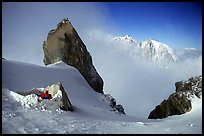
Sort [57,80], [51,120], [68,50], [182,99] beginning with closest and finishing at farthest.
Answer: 1. [51,120]
2. [182,99]
3. [57,80]
4. [68,50]

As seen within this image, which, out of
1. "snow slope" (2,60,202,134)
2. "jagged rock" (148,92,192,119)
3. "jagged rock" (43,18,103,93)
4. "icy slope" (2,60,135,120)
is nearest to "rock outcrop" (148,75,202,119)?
"jagged rock" (148,92,192,119)

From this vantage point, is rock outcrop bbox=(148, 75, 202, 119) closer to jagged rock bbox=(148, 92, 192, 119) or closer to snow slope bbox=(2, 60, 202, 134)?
jagged rock bbox=(148, 92, 192, 119)

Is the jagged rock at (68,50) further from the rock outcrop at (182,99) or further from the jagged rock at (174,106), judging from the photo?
the rock outcrop at (182,99)

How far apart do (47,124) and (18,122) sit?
1.22 metres

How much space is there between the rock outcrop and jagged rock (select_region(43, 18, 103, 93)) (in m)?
12.2

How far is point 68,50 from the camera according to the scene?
3416 centimetres

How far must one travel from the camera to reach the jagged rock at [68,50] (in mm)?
33925

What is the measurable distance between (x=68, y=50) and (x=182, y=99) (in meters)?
17.5

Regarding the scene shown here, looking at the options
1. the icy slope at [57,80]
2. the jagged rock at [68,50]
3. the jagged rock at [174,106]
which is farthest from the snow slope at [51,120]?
the jagged rock at [68,50]

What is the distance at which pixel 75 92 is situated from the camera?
82.8ft

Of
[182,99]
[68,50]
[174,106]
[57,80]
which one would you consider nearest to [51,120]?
[182,99]

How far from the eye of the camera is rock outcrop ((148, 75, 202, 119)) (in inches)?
821

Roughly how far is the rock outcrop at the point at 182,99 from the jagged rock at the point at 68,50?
40.0 ft

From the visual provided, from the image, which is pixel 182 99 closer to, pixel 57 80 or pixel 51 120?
pixel 57 80
